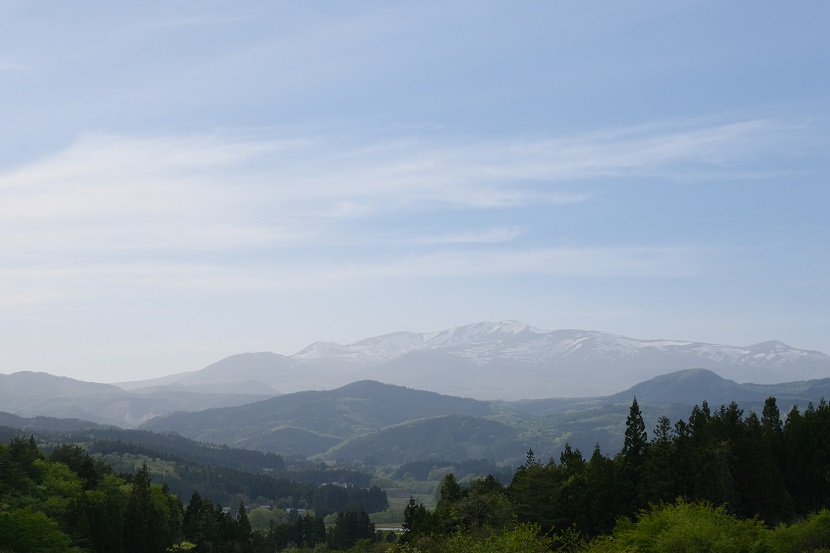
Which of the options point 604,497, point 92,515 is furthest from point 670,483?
point 92,515

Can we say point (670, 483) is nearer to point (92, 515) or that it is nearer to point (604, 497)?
point (604, 497)

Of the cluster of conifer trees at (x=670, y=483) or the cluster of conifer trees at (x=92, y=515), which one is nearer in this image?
the cluster of conifer trees at (x=92, y=515)

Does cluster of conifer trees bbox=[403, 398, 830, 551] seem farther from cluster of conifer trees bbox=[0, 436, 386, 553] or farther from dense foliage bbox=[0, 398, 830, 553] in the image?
cluster of conifer trees bbox=[0, 436, 386, 553]

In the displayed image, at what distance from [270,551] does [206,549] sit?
2768 cm

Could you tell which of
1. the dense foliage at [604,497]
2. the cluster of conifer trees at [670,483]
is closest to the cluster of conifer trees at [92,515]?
the dense foliage at [604,497]

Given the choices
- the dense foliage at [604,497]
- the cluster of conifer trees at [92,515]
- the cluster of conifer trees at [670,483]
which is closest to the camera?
the dense foliage at [604,497]

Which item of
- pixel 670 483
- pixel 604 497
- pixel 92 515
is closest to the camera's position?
pixel 670 483

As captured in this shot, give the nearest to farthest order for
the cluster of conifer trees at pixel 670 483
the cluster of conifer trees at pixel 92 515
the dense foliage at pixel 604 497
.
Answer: the dense foliage at pixel 604 497 < the cluster of conifer trees at pixel 92 515 < the cluster of conifer trees at pixel 670 483

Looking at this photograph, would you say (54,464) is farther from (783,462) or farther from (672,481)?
(783,462)

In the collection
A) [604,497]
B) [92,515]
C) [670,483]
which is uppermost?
[670,483]

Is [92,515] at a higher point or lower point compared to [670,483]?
lower

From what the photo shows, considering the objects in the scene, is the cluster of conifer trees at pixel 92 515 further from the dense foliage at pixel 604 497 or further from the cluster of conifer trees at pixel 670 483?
the cluster of conifer trees at pixel 670 483

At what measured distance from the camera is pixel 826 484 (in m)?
107

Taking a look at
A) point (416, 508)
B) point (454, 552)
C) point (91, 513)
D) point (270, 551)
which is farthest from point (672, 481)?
point (270, 551)
